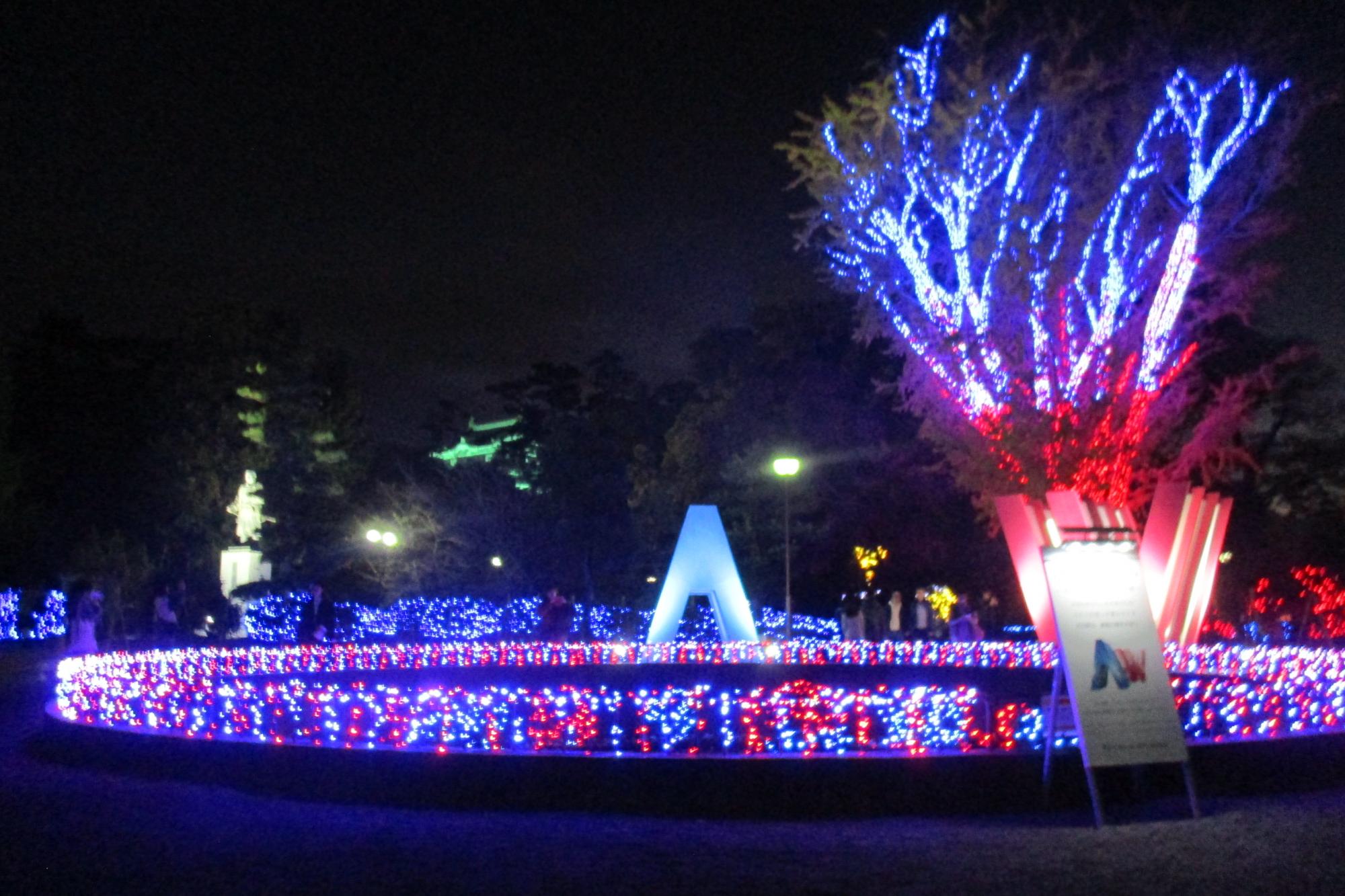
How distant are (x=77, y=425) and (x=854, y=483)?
29.1m

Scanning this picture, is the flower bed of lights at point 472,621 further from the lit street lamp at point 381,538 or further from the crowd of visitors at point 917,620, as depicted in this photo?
the lit street lamp at point 381,538

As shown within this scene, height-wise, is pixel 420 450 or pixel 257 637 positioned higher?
pixel 420 450

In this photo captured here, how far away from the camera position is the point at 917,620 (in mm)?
30656

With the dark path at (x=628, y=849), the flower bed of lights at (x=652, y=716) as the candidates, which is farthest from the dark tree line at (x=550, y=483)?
the dark path at (x=628, y=849)

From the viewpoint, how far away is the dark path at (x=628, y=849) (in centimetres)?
755

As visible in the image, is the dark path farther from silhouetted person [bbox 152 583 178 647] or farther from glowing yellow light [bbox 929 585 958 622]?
glowing yellow light [bbox 929 585 958 622]

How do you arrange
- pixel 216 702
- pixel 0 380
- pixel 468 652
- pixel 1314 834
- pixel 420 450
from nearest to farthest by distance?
pixel 1314 834, pixel 216 702, pixel 468 652, pixel 0 380, pixel 420 450

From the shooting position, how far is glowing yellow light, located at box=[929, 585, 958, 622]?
36250mm

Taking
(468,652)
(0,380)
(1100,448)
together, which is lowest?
(468,652)

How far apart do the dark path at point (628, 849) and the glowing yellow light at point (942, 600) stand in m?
25.8

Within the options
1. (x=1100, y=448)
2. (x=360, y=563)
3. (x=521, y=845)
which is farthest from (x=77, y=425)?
(x=521, y=845)

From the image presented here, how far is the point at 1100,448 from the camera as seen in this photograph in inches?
792

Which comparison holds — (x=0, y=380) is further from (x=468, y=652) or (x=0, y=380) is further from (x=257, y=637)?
(x=468, y=652)

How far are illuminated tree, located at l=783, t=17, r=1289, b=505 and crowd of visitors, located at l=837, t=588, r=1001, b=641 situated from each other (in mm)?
6119
